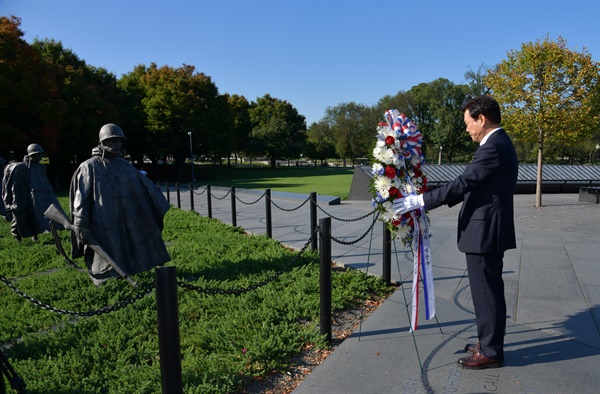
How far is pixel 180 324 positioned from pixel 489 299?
2.84 meters

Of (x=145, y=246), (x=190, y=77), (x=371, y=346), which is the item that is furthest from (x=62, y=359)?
(x=190, y=77)

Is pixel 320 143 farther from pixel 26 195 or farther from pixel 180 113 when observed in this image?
pixel 26 195

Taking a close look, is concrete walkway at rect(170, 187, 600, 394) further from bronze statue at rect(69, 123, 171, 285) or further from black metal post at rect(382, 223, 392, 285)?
bronze statue at rect(69, 123, 171, 285)

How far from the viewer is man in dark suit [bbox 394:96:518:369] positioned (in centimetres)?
301

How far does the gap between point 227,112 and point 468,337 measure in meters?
39.8

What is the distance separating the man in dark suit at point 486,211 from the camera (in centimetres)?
301

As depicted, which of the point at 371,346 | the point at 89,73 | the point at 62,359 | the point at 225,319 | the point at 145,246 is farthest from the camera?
the point at 89,73

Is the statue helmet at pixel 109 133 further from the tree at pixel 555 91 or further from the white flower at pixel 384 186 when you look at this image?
the tree at pixel 555 91

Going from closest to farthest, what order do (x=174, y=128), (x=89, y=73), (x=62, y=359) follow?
(x=62, y=359) < (x=89, y=73) < (x=174, y=128)

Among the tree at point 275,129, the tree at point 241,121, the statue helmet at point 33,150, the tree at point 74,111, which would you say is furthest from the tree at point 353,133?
the statue helmet at point 33,150

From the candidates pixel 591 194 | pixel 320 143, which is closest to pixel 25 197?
pixel 591 194

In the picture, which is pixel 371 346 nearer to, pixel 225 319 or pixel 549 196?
pixel 225 319

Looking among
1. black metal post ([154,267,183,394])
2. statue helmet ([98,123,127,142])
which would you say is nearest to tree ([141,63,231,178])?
statue helmet ([98,123,127,142])

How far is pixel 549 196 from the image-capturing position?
1634cm
